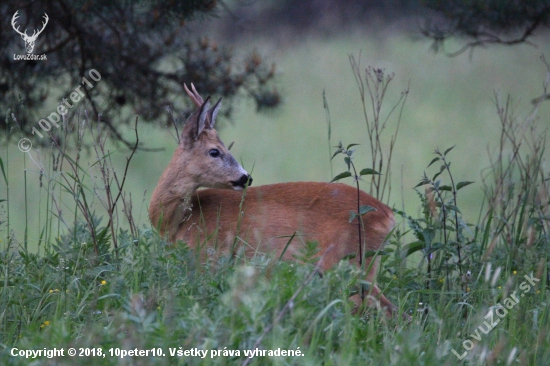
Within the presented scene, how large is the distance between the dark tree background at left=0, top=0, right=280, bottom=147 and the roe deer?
0.67m

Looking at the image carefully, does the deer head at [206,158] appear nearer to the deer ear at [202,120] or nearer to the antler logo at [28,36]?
the deer ear at [202,120]

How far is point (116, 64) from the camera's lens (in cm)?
525

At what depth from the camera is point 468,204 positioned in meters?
11.2

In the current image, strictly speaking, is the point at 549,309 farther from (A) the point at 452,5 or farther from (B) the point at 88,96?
(B) the point at 88,96

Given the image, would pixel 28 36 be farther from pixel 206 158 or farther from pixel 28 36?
pixel 206 158

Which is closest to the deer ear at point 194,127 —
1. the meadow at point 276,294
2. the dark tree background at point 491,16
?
the meadow at point 276,294

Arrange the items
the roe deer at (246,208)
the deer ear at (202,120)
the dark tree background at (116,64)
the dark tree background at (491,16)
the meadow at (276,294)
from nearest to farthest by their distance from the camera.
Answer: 1. the meadow at (276,294)
2. the roe deer at (246,208)
3. the deer ear at (202,120)
4. the dark tree background at (116,64)
5. the dark tree background at (491,16)

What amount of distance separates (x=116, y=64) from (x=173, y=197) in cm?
114

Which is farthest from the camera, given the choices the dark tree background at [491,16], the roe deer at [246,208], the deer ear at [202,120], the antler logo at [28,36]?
the dark tree background at [491,16]

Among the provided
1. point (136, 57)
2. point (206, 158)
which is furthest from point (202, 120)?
point (136, 57)

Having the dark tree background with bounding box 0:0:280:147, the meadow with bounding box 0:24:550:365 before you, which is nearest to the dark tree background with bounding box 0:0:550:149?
the dark tree background with bounding box 0:0:280:147

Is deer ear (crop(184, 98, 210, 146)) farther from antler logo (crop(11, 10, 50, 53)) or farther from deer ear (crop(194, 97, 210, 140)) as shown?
antler logo (crop(11, 10, 50, 53))

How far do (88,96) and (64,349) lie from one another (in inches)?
111

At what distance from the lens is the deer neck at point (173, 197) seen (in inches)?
181
